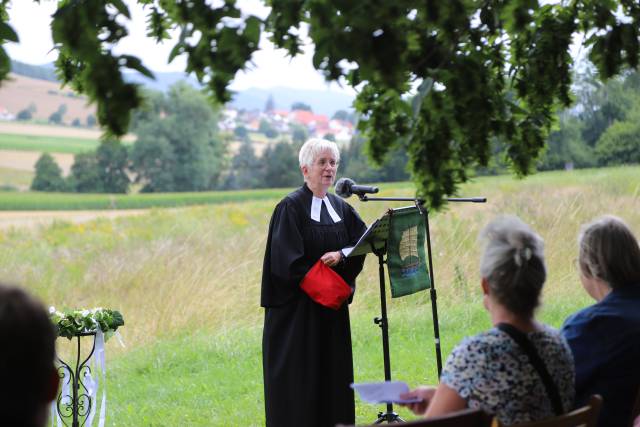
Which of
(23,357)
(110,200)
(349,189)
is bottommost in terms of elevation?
(23,357)

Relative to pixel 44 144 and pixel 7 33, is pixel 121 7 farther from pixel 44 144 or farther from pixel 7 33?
pixel 44 144

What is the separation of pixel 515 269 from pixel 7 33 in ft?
5.21

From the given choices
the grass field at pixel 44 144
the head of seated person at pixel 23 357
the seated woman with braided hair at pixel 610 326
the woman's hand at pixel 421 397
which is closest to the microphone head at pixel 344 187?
the seated woman with braided hair at pixel 610 326

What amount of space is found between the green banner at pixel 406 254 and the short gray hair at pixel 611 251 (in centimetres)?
201

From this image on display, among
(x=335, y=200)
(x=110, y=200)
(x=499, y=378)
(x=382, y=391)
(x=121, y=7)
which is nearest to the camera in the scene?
(x=121, y=7)

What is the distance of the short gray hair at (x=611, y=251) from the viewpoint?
3.35 m

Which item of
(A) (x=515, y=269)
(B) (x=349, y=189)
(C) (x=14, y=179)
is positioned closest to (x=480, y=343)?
(A) (x=515, y=269)

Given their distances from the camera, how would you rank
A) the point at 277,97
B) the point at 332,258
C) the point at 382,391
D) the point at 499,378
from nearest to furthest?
the point at 499,378, the point at 382,391, the point at 332,258, the point at 277,97

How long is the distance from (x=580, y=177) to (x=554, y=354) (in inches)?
496

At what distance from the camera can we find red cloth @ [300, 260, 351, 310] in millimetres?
5586

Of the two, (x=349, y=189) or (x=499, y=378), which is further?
(x=349, y=189)

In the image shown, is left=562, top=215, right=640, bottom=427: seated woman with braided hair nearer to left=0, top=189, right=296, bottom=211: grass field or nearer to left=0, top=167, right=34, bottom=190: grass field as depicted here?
left=0, top=189, right=296, bottom=211: grass field

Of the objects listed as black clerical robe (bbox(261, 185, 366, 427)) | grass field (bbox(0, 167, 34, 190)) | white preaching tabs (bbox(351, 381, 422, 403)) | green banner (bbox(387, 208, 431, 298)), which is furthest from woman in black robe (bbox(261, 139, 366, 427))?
grass field (bbox(0, 167, 34, 190))

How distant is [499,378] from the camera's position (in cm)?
273
